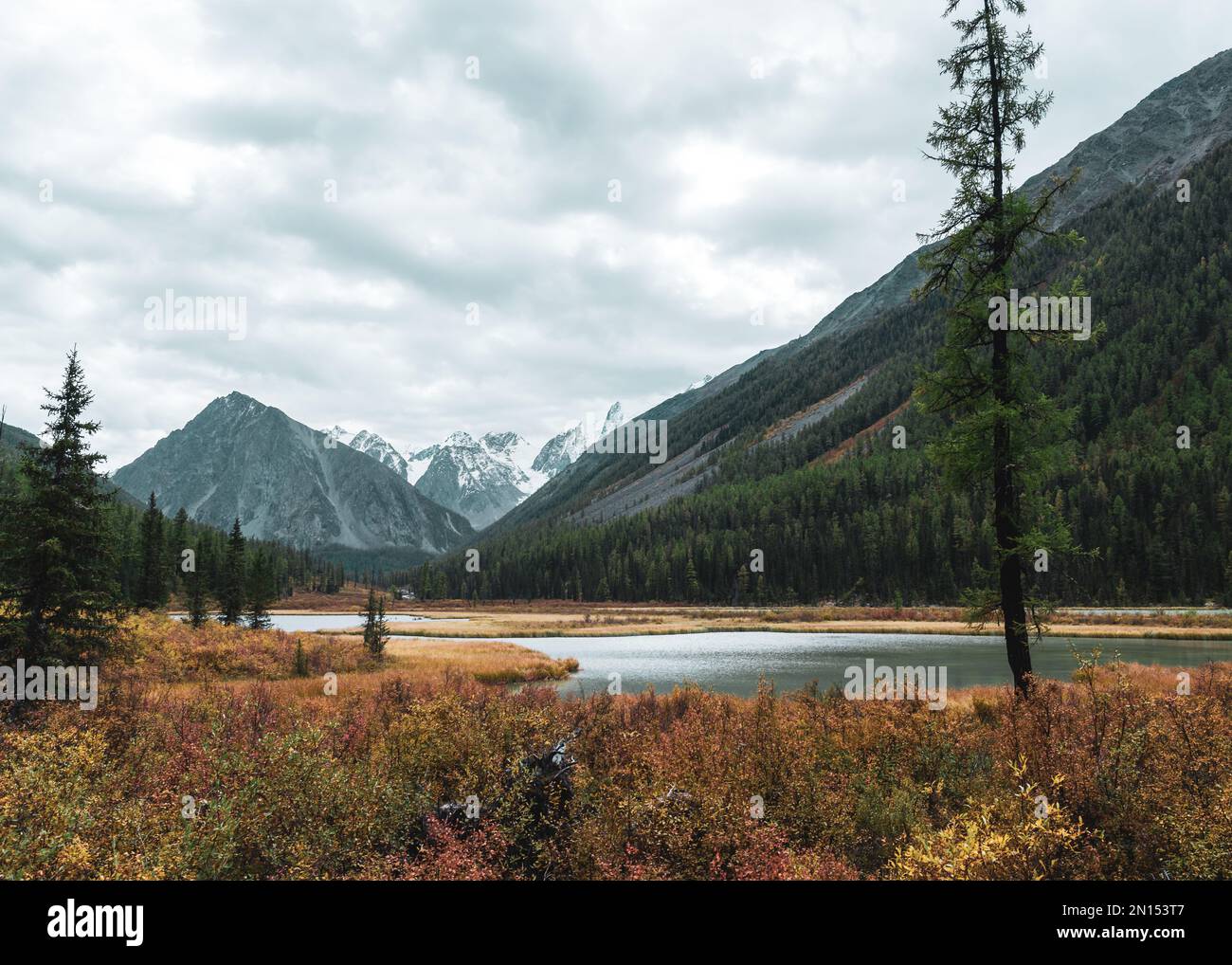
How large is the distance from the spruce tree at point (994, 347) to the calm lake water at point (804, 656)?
38.4 feet

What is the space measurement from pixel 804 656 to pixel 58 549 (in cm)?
4345

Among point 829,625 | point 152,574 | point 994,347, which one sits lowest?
point 829,625

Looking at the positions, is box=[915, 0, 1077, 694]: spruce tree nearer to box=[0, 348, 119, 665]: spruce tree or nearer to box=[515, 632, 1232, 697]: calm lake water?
box=[515, 632, 1232, 697]: calm lake water

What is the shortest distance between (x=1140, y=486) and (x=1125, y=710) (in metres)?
128

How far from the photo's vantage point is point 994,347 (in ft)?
51.8

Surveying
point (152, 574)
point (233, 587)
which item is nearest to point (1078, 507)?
point (233, 587)

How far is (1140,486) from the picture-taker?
351 ft

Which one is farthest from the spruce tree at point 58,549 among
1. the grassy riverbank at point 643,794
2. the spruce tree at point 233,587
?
the spruce tree at point 233,587

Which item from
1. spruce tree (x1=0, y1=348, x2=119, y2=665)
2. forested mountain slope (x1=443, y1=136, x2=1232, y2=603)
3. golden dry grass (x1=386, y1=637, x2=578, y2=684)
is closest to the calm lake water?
golden dry grass (x1=386, y1=637, x2=578, y2=684)

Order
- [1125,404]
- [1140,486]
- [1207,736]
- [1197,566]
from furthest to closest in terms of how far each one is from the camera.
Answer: [1125,404], [1140,486], [1197,566], [1207,736]

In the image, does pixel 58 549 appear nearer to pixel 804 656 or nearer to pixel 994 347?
pixel 994 347

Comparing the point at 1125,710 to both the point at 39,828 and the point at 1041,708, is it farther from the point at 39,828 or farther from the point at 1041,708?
the point at 39,828

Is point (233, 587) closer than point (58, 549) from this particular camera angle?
No
